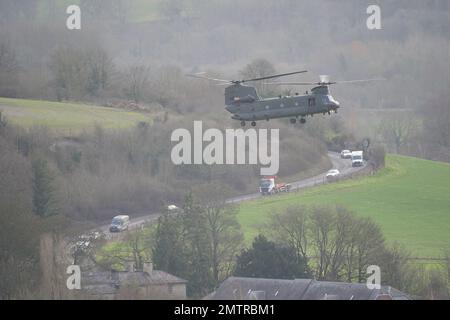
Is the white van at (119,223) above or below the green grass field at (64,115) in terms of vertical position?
below

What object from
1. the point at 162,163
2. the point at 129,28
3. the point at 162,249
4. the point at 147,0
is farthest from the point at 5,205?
the point at 147,0

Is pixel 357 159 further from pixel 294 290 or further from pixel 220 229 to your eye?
pixel 294 290

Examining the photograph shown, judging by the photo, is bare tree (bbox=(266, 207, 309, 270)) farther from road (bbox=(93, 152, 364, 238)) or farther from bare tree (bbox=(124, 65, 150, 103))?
bare tree (bbox=(124, 65, 150, 103))

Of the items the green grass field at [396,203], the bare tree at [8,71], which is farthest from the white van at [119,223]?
the bare tree at [8,71]

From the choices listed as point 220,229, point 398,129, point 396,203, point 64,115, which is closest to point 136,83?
point 64,115

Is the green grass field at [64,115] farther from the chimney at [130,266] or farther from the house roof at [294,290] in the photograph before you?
the house roof at [294,290]

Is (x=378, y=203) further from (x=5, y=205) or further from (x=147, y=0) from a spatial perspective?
(x=147, y=0)

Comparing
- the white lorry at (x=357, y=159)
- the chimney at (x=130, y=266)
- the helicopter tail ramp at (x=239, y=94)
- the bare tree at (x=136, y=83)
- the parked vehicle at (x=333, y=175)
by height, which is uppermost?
the helicopter tail ramp at (x=239, y=94)
